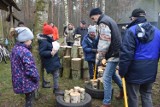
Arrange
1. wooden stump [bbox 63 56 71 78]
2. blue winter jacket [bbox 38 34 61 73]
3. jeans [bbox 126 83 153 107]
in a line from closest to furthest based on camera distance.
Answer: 1. jeans [bbox 126 83 153 107]
2. blue winter jacket [bbox 38 34 61 73]
3. wooden stump [bbox 63 56 71 78]

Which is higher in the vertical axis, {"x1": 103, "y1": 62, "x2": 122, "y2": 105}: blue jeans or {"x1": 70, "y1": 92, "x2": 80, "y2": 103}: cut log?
{"x1": 103, "y1": 62, "x2": 122, "y2": 105}: blue jeans

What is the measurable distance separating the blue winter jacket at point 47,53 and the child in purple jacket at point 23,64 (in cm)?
135

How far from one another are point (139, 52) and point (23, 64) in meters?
1.86

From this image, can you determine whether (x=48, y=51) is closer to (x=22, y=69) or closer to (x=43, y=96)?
(x=43, y=96)

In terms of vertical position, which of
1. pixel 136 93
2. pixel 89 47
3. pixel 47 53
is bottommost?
pixel 136 93

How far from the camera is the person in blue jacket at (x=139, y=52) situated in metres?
3.71

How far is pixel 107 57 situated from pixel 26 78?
164cm

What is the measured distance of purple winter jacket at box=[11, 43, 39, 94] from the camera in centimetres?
389

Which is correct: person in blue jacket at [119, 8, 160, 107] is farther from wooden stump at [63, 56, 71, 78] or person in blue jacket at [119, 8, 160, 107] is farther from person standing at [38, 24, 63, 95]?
wooden stump at [63, 56, 71, 78]

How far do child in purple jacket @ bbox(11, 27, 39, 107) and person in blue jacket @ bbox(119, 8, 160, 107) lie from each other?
146cm

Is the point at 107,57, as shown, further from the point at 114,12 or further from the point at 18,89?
the point at 114,12

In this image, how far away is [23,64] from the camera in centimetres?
392

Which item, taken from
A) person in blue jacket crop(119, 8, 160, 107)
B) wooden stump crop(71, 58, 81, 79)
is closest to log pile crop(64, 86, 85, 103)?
person in blue jacket crop(119, 8, 160, 107)

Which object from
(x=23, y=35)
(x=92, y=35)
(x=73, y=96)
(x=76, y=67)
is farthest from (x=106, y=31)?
(x=76, y=67)
